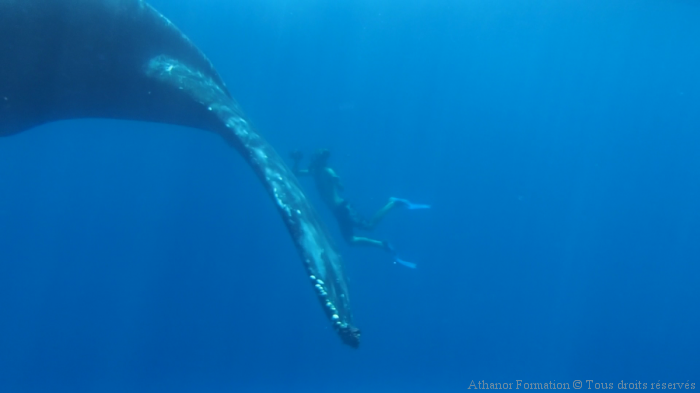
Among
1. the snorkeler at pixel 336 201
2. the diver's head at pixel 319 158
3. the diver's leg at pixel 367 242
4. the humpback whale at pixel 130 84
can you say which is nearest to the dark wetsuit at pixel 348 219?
the snorkeler at pixel 336 201

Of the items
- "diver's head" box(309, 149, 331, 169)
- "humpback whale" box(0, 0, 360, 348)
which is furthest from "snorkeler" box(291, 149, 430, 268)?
"humpback whale" box(0, 0, 360, 348)

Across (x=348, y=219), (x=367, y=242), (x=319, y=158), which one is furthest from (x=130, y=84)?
(x=367, y=242)

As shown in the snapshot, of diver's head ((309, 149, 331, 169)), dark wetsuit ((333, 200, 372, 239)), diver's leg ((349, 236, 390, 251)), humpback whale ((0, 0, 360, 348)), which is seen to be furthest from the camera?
diver's leg ((349, 236, 390, 251))

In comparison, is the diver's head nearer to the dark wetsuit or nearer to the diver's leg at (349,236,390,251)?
the dark wetsuit

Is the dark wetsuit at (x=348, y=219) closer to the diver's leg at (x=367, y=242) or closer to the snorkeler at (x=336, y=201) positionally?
the snorkeler at (x=336, y=201)

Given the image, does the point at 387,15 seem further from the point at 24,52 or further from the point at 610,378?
the point at 24,52

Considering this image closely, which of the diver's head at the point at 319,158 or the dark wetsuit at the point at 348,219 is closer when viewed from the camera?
the diver's head at the point at 319,158

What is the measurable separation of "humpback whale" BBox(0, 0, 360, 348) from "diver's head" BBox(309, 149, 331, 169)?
684cm

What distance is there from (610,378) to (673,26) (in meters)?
25.1

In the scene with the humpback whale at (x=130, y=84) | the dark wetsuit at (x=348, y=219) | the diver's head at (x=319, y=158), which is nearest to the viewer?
the humpback whale at (x=130, y=84)

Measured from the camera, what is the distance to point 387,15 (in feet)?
128

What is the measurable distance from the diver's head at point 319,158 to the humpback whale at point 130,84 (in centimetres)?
684

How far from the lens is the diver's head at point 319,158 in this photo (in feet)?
42.9

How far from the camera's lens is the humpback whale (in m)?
4.08
